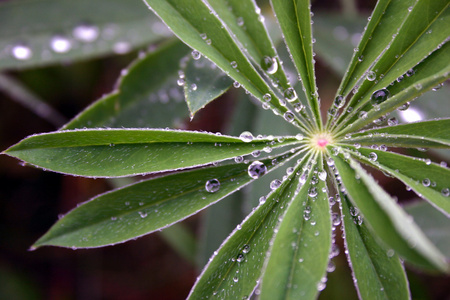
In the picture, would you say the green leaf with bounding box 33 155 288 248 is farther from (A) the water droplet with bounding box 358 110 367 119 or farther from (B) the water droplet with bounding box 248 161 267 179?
(A) the water droplet with bounding box 358 110 367 119

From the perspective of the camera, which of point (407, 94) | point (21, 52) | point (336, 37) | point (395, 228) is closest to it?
point (395, 228)

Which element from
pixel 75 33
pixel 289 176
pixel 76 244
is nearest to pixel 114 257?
pixel 75 33

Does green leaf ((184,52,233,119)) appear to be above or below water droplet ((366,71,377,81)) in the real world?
above

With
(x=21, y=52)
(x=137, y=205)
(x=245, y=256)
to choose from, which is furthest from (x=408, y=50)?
(x=21, y=52)

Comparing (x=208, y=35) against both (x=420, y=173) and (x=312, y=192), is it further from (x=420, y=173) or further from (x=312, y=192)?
(x=420, y=173)

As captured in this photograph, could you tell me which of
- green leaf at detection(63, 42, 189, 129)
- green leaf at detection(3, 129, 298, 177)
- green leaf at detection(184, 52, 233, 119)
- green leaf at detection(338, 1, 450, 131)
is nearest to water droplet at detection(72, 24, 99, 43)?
green leaf at detection(63, 42, 189, 129)

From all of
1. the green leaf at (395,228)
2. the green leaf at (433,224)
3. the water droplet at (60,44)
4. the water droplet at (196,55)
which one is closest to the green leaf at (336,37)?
the green leaf at (433,224)
